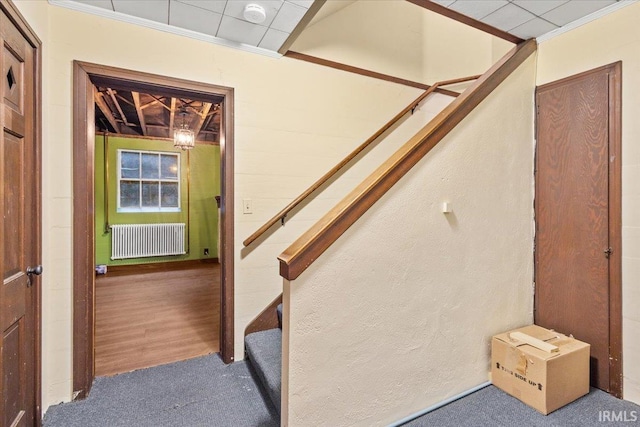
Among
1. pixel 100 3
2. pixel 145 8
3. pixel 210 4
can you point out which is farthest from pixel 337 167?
pixel 100 3

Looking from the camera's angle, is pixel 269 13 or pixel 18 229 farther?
pixel 269 13

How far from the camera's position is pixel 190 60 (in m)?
2.11

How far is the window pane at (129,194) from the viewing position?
5648mm

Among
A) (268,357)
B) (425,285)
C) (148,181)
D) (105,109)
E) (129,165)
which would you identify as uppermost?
(105,109)

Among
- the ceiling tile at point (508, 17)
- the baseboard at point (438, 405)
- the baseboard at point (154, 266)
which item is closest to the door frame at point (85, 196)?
the baseboard at point (438, 405)

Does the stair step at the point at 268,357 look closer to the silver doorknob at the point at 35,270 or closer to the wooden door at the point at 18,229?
the wooden door at the point at 18,229

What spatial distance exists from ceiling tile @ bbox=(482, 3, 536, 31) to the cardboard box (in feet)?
6.19

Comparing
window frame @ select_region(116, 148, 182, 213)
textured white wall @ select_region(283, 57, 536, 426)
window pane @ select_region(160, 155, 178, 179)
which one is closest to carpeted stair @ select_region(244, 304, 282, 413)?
textured white wall @ select_region(283, 57, 536, 426)

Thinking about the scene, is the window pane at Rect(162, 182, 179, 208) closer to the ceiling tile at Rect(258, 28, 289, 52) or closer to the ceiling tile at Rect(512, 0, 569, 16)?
the ceiling tile at Rect(258, 28, 289, 52)

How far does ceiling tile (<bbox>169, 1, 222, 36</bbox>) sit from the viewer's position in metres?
1.86

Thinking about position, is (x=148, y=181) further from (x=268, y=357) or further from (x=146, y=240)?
(x=268, y=357)

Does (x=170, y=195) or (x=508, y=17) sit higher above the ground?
(x=508, y=17)

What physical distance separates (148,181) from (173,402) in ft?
16.5

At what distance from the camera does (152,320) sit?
3.07 metres
